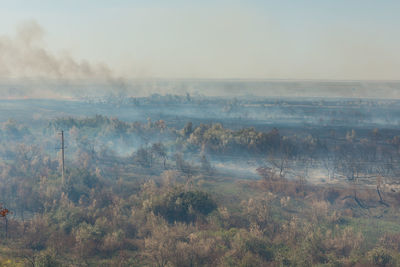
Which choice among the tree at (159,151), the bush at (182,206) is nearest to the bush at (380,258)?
the bush at (182,206)

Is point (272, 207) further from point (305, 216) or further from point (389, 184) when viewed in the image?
point (389, 184)

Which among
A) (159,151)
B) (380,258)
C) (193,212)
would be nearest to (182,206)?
(193,212)

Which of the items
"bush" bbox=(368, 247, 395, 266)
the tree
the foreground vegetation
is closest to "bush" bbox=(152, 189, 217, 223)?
the foreground vegetation

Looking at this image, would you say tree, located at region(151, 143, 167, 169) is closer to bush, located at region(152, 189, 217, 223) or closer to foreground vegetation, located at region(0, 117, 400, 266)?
foreground vegetation, located at region(0, 117, 400, 266)

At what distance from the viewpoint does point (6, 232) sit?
19.9m

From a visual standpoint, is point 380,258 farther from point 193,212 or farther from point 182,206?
point 182,206

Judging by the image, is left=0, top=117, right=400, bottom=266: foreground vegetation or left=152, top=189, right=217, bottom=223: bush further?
left=152, top=189, right=217, bottom=223: bush

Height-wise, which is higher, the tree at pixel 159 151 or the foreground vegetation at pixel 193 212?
the tree at pixel 159 151

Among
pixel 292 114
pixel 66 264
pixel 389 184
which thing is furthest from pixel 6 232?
pixel 292 114

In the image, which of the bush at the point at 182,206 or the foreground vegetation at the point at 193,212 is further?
the bush at the point at 182,206

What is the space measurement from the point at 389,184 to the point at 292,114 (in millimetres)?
59853

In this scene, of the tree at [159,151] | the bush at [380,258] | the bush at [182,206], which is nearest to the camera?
the bush at [380,258]

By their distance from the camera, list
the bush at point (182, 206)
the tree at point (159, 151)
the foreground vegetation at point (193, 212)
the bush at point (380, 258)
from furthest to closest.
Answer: the tree at point (159, 151) < the bush at point (182, 206) < the foreground vegetation at point (193, 212) < the bush at point (380, 258)

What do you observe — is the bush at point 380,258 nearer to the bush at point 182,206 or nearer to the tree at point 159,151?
the bush at point 182,206
